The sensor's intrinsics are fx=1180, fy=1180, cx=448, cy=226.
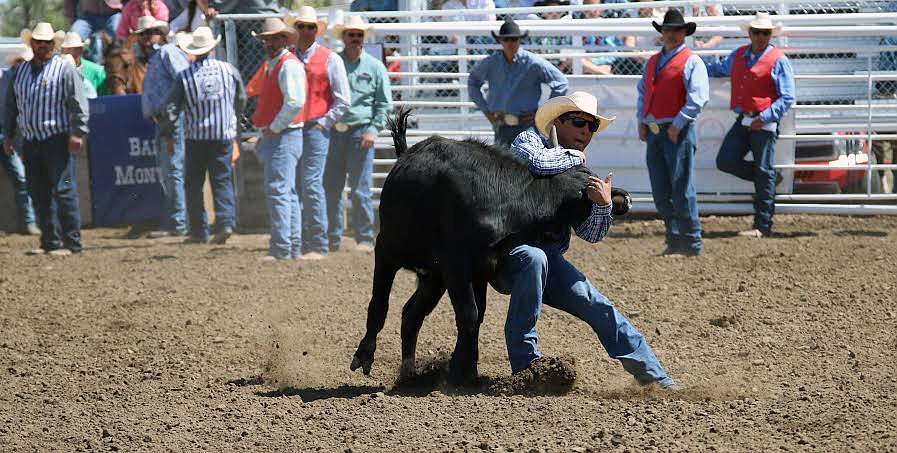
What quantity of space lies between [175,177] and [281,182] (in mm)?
2040

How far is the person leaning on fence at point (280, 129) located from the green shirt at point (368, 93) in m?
0.66

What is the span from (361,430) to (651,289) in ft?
13.8

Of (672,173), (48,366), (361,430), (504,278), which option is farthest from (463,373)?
(672,173)

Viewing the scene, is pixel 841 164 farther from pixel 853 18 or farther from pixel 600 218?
pixel 600 218

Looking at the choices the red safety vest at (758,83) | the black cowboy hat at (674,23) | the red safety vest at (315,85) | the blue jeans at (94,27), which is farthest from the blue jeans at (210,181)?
the red safety vest at (758,83)

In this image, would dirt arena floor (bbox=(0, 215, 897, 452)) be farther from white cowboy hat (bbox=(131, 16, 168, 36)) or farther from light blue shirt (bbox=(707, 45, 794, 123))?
white cowboy hat (bbox=(131, 16, 168, 36))

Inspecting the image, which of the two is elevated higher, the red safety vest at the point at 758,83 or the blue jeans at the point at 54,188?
the red safety vest at the point at 758,83

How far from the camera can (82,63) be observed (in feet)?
44.4

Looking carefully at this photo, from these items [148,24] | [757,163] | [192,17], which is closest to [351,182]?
[148,24]

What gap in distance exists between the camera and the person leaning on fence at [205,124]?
446 inches

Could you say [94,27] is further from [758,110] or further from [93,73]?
[758,110]

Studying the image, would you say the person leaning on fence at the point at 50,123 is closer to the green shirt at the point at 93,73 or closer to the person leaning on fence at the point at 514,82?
the green shirt at the point at 93,73

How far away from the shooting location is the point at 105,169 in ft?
43.1

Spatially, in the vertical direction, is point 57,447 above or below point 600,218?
below
